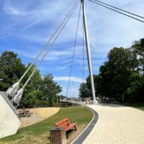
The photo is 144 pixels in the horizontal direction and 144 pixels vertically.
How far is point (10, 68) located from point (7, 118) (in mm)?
32429

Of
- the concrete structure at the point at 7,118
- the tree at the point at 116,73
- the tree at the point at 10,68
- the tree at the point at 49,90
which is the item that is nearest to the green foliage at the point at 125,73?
the tree at the point at 116,73

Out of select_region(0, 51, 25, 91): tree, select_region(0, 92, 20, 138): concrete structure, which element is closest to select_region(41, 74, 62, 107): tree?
select_region(0, 51, 25, 91): tree

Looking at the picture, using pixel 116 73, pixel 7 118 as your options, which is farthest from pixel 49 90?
pixel 7 118

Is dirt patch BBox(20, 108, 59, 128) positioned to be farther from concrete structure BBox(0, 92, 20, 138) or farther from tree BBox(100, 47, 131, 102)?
tree BBox(100, 47, 131, 102)

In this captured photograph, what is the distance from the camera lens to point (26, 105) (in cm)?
4575

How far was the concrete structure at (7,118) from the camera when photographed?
13484 mm

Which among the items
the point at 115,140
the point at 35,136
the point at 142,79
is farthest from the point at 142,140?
the point at 142,79

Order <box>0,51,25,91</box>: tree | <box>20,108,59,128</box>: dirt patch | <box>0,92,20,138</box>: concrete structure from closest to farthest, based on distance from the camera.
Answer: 1. <box>0,92,20,138</box>: concrete structure
2. <box>20,108,59,128</box>: dirt patch
3. <box>0,51,25,91</box>: tree

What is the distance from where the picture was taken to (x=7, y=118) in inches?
539

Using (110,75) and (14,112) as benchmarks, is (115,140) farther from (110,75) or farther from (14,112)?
(110,75)

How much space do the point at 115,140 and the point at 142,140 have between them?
0.95 metres

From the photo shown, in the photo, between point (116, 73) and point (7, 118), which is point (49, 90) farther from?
point (7, 118)

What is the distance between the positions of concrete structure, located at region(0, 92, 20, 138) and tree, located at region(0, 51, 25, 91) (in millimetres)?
31641

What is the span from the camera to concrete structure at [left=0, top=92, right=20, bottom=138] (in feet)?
44.2
